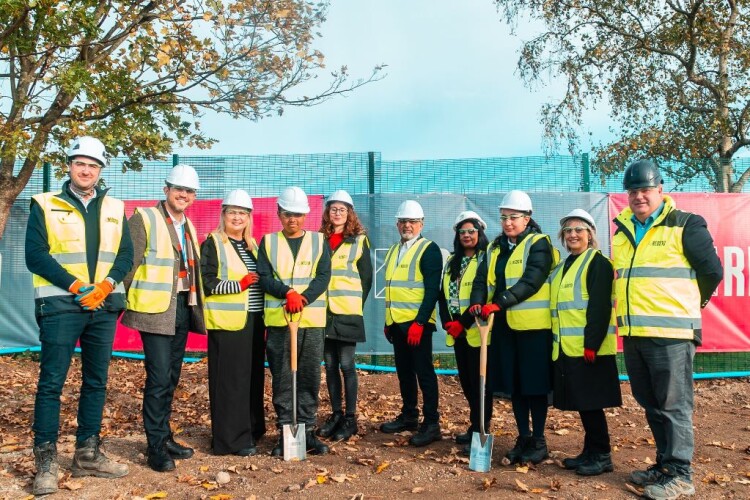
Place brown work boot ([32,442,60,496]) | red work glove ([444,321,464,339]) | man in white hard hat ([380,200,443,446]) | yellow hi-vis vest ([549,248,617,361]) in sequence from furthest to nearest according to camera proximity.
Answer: man in white hard hat ([380,200,443,446]) → red work glove ([444,321,464,339]) → yellow hi-vis vest ([549,248,617,361]) → brown work boot ([32,442,60,496])

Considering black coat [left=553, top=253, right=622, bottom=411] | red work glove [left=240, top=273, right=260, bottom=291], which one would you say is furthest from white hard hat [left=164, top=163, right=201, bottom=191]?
black coat [left=553, top=253, right=622, bottom=411]

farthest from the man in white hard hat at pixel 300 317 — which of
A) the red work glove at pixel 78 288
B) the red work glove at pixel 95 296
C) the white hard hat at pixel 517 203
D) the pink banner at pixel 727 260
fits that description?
the pink banner at pixel 727 260

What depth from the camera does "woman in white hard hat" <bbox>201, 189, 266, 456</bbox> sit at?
17.1 ft

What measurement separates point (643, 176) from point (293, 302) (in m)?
2.71

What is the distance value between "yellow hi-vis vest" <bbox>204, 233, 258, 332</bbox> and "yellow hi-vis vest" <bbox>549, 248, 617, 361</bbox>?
2.44m

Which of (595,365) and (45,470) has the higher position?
(595,365)

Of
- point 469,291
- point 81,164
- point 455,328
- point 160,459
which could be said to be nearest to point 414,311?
point 455,328

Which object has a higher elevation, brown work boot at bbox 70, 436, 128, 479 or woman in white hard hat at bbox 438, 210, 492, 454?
woman in white hard hat at bbox 438, 210, 492, 454

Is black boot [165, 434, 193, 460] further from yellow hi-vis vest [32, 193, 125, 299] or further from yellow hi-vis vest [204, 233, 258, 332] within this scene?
yellow hi-vis vest [32, 193, 125, 299]

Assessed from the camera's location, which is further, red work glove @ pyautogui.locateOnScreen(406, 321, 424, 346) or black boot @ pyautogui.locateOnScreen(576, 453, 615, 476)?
red work glove @ pyautogui.locateOnScreen(406, 321, 424, 346)

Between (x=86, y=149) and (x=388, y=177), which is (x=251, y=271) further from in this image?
(x=388, y=177)

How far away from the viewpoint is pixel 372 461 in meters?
5.16

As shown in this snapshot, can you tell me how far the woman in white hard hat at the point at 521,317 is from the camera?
4.98 metres

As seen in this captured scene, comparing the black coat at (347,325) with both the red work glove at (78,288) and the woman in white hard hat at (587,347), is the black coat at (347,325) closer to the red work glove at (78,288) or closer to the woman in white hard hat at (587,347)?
the woman in white hard hat at (587,347)
